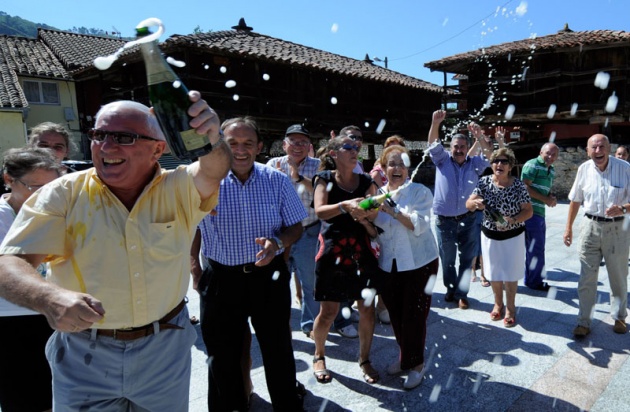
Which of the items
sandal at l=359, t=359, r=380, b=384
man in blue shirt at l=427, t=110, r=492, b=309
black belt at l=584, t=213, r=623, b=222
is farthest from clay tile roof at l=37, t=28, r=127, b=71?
black belt at l=584, t=213, r=623, b=222

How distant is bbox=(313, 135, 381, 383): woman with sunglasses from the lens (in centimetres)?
316

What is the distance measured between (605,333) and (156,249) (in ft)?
13.7

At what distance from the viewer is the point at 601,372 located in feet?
10.9

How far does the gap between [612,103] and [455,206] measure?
13.6 meters

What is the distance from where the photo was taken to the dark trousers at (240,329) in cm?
264

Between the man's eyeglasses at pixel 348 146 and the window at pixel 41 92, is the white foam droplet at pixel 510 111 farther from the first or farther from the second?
the window at pixel 41 92

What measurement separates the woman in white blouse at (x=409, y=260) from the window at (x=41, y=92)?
20289mm

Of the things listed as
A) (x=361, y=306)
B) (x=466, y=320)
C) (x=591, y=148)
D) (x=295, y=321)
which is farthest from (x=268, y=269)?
(x=591, y=148)

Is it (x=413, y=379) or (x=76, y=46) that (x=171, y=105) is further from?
(x=76, y=46)

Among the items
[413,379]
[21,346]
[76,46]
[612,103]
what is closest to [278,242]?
[21,346]

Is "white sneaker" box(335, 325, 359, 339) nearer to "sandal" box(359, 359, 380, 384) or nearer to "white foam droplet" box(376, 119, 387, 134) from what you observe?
"sandal" box(359, 359, 380, 384)

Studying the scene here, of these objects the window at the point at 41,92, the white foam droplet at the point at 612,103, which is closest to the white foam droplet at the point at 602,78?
the white foam droplet at the point at 612,103

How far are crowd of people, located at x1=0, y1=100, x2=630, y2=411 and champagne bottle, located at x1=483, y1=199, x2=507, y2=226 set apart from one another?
2cm

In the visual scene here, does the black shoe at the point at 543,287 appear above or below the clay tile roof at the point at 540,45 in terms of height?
below
